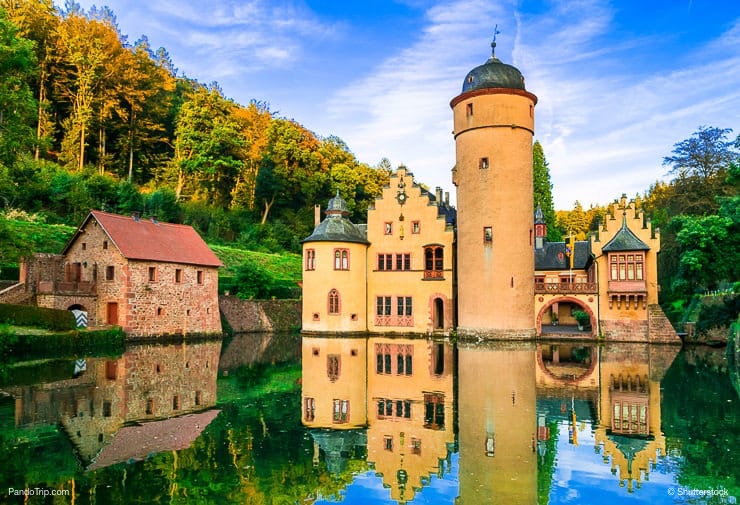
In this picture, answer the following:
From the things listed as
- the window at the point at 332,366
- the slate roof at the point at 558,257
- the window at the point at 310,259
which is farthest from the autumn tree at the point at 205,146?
the window at the point at 332,366

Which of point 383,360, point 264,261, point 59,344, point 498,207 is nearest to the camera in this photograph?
point 383,360

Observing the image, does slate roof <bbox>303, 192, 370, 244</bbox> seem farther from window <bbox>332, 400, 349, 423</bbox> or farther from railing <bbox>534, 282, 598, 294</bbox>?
window <bbox>332, 400, 349, 423</bbox>

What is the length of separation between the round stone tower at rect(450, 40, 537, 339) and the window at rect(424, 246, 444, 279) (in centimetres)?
283

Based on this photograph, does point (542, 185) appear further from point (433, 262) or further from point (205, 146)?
point (205, 146)

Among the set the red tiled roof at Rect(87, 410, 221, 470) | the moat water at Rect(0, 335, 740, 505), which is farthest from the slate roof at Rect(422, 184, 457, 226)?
the red tiled roof at Rect(87, 410, 221, 470)

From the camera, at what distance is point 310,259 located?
108 feet

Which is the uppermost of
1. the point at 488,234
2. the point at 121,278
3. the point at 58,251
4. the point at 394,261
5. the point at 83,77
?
the point at 83,77

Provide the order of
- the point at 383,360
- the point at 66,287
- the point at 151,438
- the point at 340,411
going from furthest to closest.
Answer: the point at 66,287
the point at 383,360
the point at 340,411
the point at 151,438

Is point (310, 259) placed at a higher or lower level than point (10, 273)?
higher

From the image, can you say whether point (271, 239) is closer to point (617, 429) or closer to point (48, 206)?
point (48, 206)

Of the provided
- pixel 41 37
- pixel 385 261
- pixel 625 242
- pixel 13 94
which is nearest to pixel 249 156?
pixel 41 37

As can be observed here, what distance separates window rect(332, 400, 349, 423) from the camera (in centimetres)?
1115

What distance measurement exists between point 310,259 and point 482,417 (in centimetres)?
2308

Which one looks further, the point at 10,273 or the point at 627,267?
the point at 627,267
